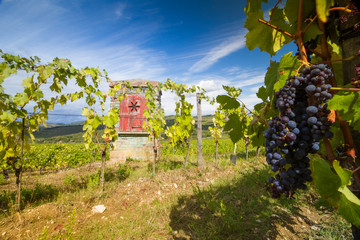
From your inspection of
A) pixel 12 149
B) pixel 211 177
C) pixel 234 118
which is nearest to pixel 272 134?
pixel 234 118

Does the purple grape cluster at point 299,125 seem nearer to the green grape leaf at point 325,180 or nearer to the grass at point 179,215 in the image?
the green grape leaf at point 325,180

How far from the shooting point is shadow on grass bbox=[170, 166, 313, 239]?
112 inches

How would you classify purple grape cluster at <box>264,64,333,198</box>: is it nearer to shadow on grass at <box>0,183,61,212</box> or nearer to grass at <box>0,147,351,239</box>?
grass at <box>0,147,351,239</box>

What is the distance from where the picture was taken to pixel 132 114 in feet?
33.2

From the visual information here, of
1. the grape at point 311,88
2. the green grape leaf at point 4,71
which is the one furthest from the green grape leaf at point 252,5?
the green grape leaf at point 4,71

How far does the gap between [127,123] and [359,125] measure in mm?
9933

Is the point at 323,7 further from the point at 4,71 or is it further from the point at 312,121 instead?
the point at 4,71

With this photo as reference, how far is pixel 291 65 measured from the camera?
35.2 inches

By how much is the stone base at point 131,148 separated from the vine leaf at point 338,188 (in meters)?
9.37

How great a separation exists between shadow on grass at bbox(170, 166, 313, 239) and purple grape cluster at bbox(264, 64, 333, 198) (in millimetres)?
2386

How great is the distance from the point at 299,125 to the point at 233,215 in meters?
3.10

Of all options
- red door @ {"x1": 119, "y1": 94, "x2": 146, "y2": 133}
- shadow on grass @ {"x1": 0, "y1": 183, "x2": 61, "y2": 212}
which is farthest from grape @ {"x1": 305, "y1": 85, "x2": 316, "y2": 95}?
red door @ {"x1": 119, "y1": 94, "x2": 146, "y2": 133}

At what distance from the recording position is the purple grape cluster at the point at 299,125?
0.73 m

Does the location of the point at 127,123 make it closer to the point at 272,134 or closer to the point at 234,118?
the point at 234,118
